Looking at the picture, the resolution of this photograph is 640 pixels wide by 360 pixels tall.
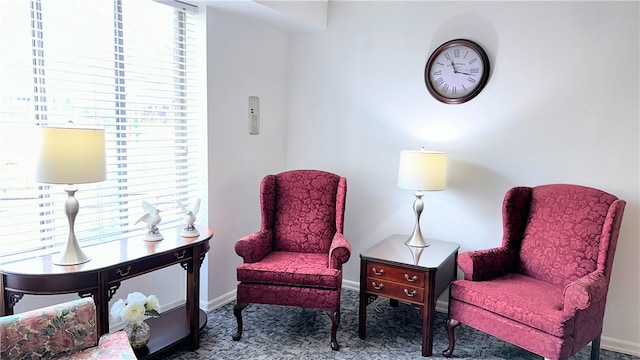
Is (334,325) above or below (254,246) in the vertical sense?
below

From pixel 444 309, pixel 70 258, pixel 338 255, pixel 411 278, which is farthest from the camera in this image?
pixel 444 309

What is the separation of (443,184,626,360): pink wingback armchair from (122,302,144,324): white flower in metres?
1.85

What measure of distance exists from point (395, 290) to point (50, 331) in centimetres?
188

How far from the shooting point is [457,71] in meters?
3.26

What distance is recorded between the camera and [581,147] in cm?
293

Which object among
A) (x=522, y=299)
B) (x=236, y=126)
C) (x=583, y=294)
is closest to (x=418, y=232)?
(x=522, y=299)

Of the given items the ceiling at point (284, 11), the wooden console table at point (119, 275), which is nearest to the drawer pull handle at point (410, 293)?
the wooden console table at point (119, 275)

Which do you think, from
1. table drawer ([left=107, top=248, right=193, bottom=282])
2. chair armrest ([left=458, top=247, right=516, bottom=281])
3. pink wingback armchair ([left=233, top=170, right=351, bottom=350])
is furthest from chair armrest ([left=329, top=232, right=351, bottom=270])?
table drawer ([left=107, top=248, right=193, bottom=282])

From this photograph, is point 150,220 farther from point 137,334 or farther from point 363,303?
point 363,303

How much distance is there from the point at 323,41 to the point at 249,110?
3.00ft

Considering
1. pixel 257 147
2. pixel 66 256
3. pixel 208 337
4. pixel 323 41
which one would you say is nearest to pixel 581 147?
pixel 323 41

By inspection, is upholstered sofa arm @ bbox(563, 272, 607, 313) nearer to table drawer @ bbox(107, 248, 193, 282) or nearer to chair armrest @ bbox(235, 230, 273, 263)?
chair armrest @ bbox(235, 230, 273, 263)

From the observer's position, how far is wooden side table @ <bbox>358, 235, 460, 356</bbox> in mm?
2711

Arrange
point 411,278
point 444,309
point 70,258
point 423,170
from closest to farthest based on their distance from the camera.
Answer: point 70,258
point 411,278
point 423,170
point 444,309
